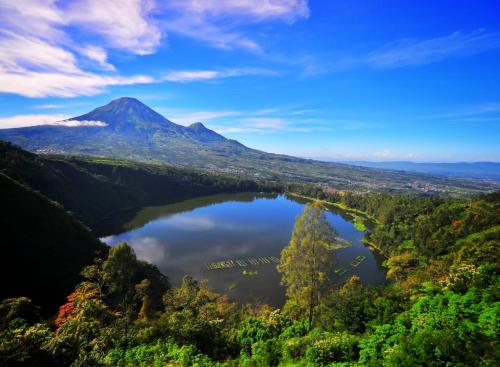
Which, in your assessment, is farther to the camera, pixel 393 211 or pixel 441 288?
pixel 393 211

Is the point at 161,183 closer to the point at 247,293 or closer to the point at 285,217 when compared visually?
the point at 285,217

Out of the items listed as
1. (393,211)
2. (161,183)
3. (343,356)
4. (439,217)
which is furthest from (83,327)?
(161,183)

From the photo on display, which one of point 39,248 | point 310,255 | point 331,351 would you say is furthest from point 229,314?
point 39,248

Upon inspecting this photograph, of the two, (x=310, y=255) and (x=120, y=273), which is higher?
(x=310, y=255)

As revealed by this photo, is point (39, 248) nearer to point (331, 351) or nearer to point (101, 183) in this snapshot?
point (331, 351)

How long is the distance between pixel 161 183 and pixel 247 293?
332ft

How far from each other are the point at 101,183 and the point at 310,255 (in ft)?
350

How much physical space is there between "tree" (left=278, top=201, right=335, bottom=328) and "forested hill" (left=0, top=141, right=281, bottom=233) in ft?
162

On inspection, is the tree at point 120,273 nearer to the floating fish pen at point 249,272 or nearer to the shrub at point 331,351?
the shrub at point 331,351

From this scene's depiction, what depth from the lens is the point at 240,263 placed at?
5709 cm

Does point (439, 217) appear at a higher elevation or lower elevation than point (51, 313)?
higher

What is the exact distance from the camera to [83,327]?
13859 mm

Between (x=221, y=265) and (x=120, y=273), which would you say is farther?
(x=221, y=265)

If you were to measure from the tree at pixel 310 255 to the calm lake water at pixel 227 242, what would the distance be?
9.42 m
